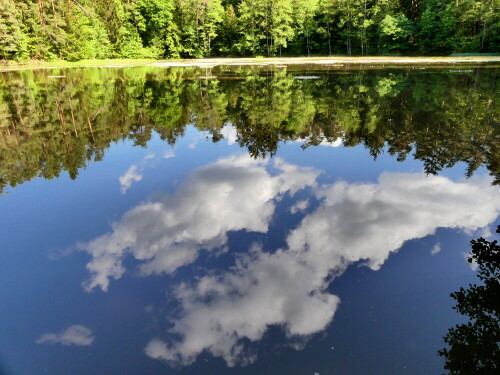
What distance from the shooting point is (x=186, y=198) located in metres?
7.89

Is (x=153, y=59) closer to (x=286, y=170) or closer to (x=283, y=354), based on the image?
(x=286, y=170)

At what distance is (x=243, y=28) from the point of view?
66.7 meters

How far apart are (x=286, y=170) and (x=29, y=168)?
23.8 ft

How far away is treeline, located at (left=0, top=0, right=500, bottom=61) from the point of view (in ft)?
171

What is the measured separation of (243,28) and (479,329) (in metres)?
70.5

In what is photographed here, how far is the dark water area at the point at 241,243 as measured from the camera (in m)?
3.96

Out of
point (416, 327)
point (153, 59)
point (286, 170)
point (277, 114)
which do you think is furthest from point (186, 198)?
point (153, 59)

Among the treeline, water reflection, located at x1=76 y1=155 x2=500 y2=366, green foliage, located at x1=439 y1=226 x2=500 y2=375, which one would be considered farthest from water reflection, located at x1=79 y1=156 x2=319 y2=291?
the treeline

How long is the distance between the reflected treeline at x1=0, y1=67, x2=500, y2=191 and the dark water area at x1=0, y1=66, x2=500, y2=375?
15cm

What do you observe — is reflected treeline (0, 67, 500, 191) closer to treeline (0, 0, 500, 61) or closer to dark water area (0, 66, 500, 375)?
dark water area (0, 66, 500, 375)

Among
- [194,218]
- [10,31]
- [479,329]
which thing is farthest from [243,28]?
[479,329]

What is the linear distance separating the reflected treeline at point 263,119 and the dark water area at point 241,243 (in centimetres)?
15

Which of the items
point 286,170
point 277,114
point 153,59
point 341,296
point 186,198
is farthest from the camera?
point 153,59

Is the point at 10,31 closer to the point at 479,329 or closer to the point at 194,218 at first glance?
the point at 194,218
